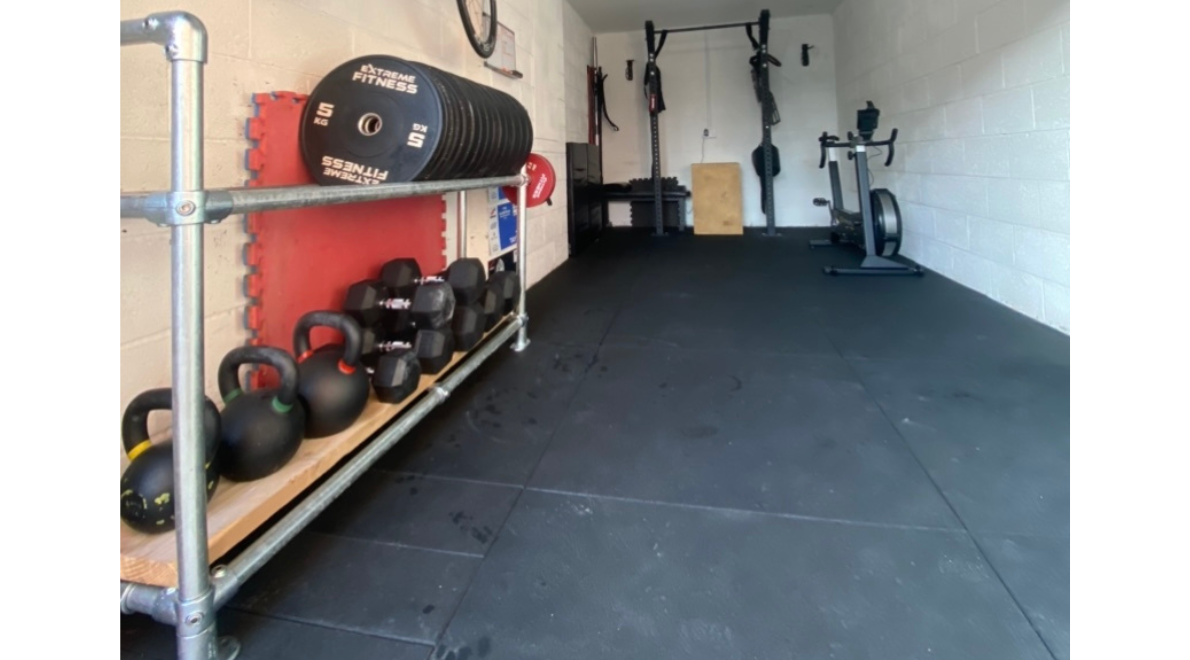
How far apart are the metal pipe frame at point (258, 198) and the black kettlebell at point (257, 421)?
0.31 m

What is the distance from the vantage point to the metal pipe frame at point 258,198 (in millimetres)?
836

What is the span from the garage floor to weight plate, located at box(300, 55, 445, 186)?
0.83m

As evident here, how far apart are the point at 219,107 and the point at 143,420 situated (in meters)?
0.84

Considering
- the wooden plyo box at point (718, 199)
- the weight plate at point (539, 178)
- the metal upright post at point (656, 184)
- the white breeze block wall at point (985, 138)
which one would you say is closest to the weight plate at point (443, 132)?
the weight plate at point (539, 178)

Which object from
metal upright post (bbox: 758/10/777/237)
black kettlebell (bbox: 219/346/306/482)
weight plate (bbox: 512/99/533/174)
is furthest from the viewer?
metal upright post (bbox: 758/10/777/237)

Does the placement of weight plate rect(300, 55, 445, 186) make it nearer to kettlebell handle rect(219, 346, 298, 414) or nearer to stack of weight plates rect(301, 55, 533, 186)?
stack of weight plates rect(301, 55, 533, 186)

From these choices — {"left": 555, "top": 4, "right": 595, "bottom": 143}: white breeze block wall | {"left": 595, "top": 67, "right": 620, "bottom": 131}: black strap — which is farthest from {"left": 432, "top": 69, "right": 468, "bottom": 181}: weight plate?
{"left": 595, "top": 67, "right": 620, "bottom": 131}: black strap

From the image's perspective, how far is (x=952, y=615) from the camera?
3.42ft

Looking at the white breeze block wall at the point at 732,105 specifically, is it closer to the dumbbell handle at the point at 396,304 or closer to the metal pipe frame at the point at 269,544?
the dumbbell handle at the point at 396,304

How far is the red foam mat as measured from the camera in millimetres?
1530

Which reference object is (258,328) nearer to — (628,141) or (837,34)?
(628,141)

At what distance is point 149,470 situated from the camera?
39.8 inches
